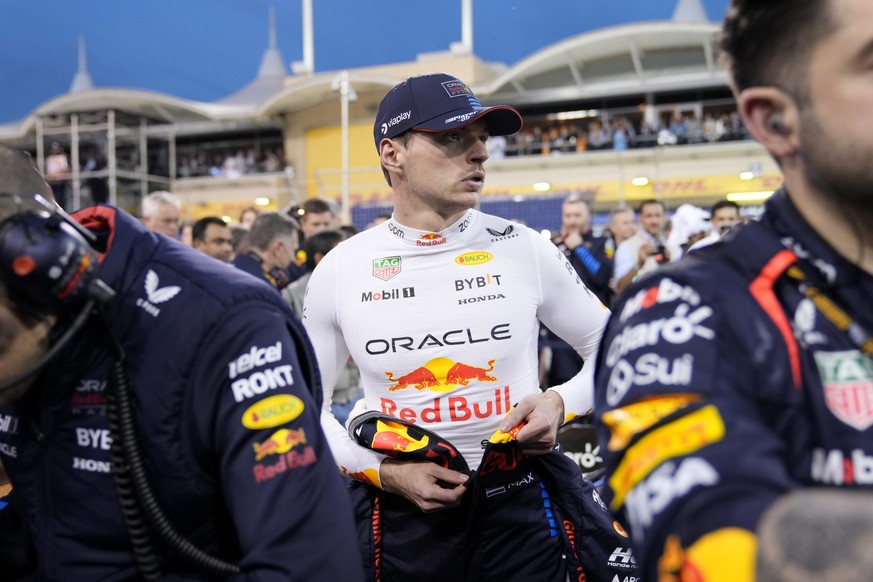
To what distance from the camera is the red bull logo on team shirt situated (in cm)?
131

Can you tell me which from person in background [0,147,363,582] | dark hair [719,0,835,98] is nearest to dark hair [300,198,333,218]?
person in background [0,147,363,582]

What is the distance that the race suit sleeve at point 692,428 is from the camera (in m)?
0.89

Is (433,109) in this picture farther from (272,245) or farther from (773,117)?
(272,245)

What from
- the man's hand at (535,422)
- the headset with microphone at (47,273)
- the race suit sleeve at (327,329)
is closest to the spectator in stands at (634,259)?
the race suit sleeve at (327,329)

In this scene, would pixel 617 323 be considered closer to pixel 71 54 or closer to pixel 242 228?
pixel 242 228

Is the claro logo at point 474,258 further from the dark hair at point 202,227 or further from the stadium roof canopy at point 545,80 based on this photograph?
the stadium roof canopy at point 545,80

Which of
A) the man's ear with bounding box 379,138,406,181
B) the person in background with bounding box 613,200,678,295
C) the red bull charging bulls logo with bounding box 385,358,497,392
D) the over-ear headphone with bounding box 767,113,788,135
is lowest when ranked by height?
the person in background with bounding box 613,200,678,295

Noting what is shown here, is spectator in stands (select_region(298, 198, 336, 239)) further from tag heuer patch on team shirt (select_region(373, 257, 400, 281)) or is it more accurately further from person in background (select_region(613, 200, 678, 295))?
tag heuer patch on team shirt (select_region(373, 257, 400, 281))

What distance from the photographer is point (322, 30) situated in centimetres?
14950

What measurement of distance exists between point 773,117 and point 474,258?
4.75 ft

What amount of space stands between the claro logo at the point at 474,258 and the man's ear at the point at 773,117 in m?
1.37

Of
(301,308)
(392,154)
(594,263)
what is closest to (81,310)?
(392,154)

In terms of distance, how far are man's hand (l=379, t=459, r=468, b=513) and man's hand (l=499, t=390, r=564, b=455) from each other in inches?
8.3

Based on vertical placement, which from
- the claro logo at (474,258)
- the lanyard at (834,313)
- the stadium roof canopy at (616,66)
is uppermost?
the stadium roof canopy at (616,66)
